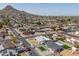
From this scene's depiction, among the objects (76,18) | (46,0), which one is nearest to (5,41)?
(46,0)

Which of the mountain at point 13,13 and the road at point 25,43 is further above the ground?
the mountain at point 13,13

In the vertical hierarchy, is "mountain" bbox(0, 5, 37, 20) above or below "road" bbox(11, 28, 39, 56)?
above

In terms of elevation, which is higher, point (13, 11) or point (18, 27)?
point (13, 11)

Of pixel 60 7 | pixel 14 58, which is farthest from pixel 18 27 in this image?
pixel 60 7

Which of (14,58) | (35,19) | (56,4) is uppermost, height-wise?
(56,4)

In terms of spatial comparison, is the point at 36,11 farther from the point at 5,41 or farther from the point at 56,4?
the point at 5,41

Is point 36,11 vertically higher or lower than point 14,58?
higher

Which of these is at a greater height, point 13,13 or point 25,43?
point 13,13

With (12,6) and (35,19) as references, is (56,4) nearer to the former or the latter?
(35,19)

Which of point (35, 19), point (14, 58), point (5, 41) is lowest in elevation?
point (14, 58)
